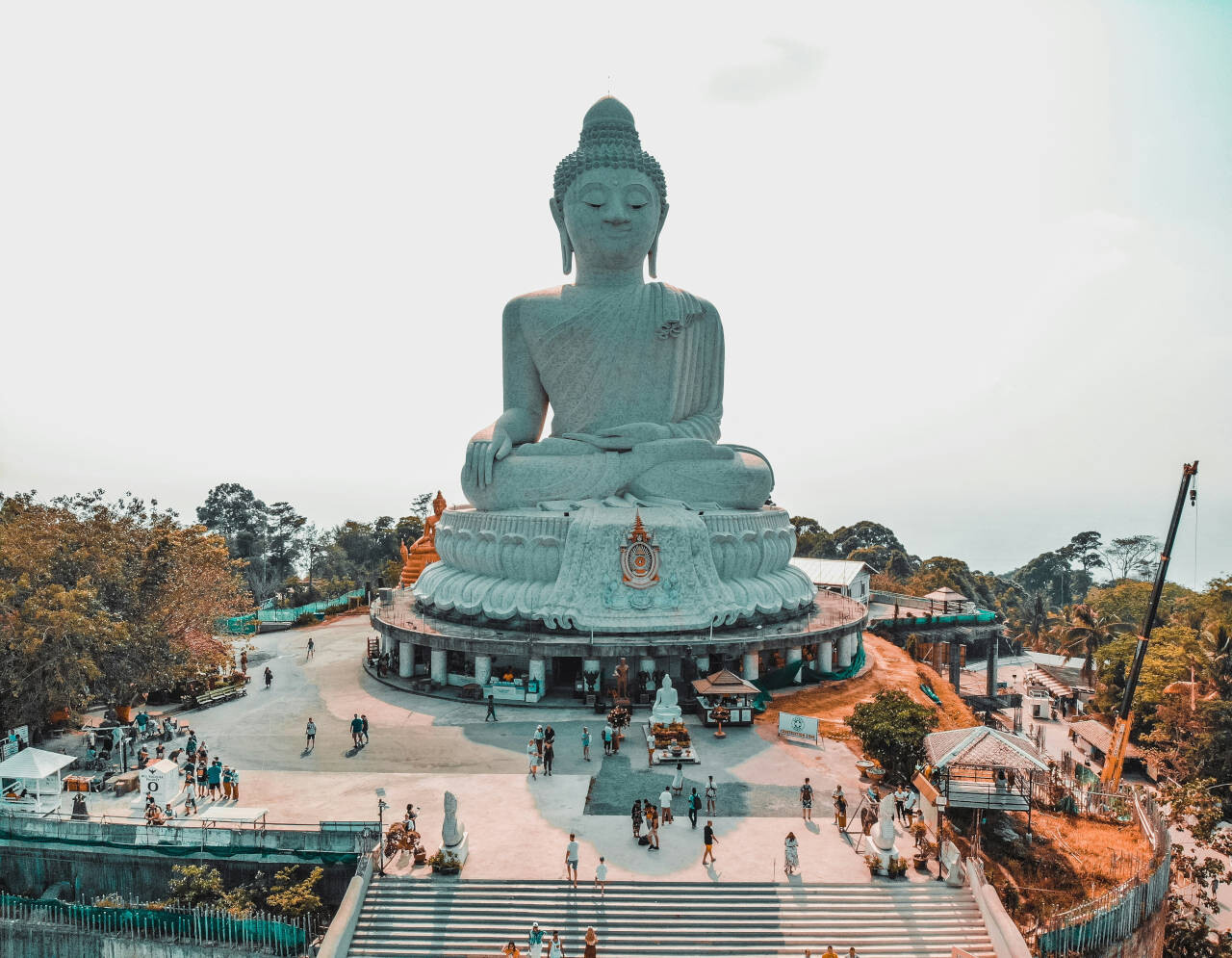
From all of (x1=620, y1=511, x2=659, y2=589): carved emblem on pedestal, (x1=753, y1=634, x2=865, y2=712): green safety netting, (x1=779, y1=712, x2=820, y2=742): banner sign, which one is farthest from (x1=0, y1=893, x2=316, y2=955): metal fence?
(x1=753, y1=634, x2=865, y2=712): green safety netting

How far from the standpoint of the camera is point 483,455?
24.5 metres

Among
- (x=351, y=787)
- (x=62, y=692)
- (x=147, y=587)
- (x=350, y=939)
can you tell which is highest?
(x=147, y=587)

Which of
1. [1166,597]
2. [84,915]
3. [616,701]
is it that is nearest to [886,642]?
[616,701]

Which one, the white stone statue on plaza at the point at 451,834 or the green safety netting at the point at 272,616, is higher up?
the green safety netting at the point at 272,616

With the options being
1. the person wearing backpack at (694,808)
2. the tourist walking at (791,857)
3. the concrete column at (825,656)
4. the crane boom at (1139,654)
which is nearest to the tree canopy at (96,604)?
the person wearing backpack at (694,808)

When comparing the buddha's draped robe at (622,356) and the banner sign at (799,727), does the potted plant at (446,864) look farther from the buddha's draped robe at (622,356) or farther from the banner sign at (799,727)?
the buddha's draped robe at (622,356)

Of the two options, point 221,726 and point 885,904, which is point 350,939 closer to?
point 885,904

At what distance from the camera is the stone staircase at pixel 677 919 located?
11.2 metres

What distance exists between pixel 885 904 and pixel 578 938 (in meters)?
4.33

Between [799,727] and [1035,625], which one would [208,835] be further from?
[1035,625]

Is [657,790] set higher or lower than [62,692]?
lower

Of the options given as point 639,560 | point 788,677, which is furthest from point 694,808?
point 788,677

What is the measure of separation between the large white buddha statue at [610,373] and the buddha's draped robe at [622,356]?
3cm

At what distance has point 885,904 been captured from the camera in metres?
11.8
